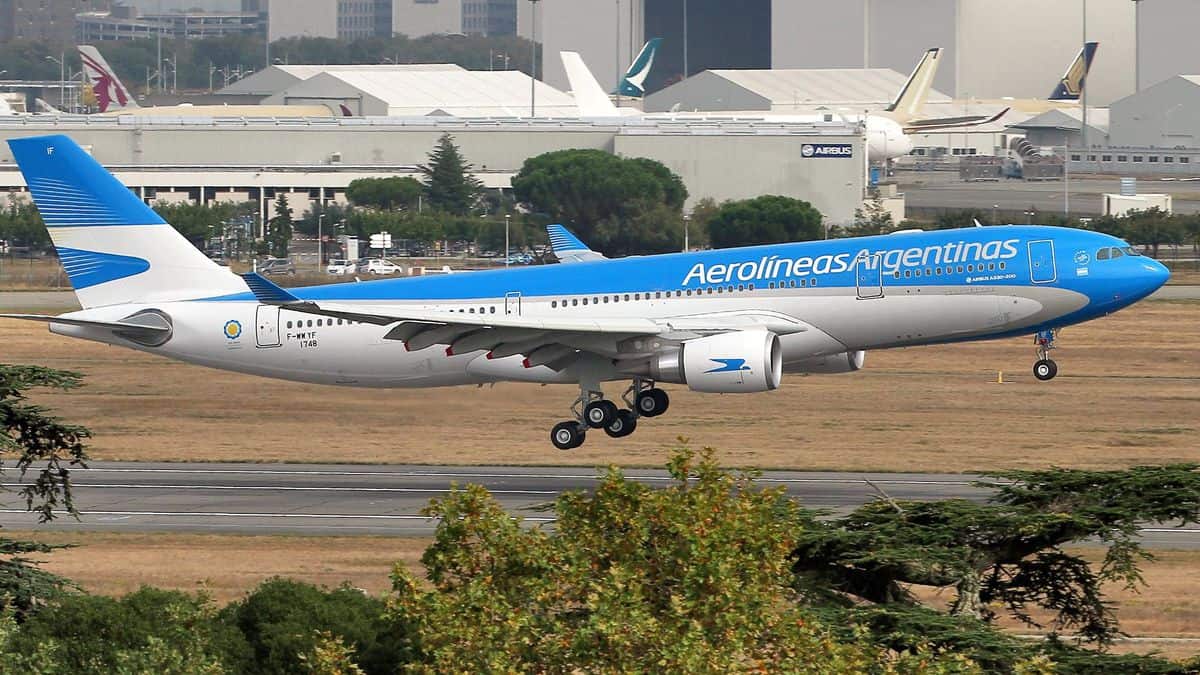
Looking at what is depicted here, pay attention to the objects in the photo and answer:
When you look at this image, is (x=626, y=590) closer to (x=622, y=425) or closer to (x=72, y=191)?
(x=622, y=425)

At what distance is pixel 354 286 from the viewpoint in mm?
45000

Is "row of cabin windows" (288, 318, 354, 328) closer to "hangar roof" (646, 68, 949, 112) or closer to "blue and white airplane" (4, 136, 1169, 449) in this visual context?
"blue and white airplane" (4, 136, 1169, 449)

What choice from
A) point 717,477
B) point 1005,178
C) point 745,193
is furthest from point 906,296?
point 1005,178

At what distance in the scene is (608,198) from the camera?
110562 millimetres

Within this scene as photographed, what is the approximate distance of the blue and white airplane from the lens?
42.0 meters

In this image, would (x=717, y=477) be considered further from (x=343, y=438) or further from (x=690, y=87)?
(x=690, y=87)

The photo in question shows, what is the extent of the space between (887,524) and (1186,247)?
8525 cm

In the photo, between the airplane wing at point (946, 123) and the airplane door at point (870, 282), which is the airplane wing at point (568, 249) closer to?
the airplane door at point (870, 282)

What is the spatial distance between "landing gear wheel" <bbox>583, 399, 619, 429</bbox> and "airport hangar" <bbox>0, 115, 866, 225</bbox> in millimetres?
71726

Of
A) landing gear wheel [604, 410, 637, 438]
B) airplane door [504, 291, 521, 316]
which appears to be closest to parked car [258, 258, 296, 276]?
airplane door [504, 291, 521, 316]

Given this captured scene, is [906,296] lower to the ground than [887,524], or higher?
higher

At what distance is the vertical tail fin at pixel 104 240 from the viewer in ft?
149

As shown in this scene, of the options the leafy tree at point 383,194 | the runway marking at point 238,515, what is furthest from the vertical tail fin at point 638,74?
the runway marking at point 238,515

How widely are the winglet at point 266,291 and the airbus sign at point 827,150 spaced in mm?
78931
